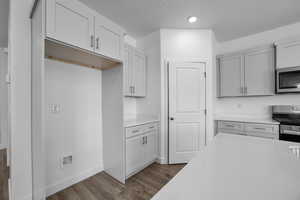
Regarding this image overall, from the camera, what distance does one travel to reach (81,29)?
1557 millimetres

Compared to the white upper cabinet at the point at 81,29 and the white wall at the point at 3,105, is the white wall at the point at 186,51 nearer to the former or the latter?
the white upper cabinet at the point at 81,29

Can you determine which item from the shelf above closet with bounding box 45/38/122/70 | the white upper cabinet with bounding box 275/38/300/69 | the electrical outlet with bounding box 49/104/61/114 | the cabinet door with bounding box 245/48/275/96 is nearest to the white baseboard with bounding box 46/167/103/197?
the electrical outlet with bounding box 49/104/61/114

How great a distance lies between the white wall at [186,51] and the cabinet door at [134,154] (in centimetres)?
58

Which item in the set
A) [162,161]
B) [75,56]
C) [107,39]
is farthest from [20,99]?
[162,161]

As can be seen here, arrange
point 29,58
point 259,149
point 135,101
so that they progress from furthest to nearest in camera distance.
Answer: point 135,101, point 29,58, point 259,149

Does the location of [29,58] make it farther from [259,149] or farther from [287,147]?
[287,147]

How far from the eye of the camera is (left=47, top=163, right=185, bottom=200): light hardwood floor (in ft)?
5.71

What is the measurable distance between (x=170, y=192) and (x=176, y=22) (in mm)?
2701

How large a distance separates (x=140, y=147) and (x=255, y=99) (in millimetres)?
2716

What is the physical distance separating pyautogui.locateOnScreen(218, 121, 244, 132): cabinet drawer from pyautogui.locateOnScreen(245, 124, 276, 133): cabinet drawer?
110mm

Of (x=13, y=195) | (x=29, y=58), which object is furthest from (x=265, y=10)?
(x=13, y=195)

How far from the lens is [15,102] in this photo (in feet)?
4.96

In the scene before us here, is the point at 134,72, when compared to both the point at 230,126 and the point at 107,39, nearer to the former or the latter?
the point at 107,39

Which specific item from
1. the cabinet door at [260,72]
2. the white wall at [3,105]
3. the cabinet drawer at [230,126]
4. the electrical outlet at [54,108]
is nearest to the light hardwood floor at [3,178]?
the white wall at [3,105]
